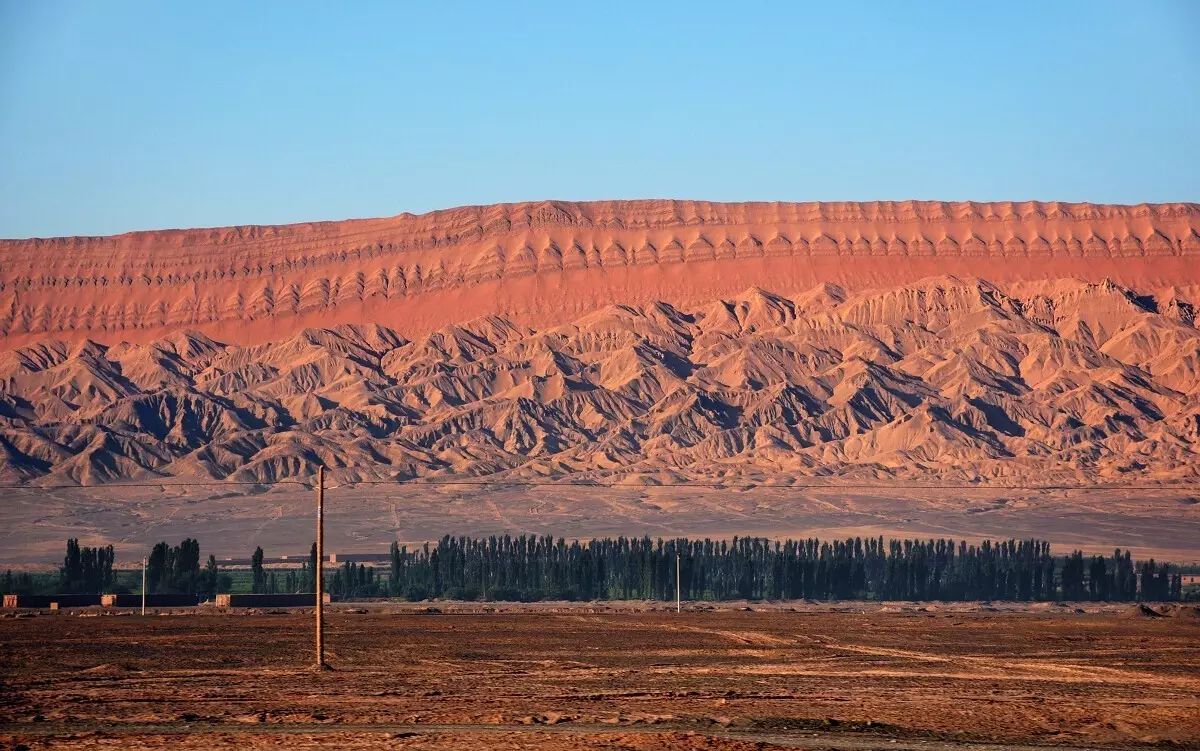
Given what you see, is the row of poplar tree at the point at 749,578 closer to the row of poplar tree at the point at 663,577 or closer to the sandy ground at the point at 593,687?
the row of poplar tree at the point at 663,577

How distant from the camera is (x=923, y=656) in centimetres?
7000

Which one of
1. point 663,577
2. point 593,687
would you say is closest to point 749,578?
point 663,577

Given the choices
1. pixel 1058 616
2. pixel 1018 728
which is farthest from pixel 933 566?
pixel 1018 728

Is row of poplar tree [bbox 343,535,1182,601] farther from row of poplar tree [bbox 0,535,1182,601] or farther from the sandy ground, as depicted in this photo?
the sandy ground

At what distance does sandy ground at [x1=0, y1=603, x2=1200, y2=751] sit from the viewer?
40406 millimetres

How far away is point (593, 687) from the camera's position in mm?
52875

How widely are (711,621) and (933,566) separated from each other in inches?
3148

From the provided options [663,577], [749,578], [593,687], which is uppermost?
[663,577]

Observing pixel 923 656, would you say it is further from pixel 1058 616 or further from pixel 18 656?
pixel 1058 616

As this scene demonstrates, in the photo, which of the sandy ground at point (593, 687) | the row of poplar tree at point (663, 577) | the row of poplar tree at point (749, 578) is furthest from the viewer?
the row of poplar tree at point (749, 578)

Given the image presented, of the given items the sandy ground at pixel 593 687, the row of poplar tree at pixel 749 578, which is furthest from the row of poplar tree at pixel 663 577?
the sandy ground at pixel 593 687

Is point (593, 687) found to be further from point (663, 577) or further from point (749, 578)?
point (749, 578)

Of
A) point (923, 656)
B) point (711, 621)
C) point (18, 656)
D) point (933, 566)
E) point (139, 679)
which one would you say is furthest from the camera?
point (933, 566)

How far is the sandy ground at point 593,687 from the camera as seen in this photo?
40.4 m
